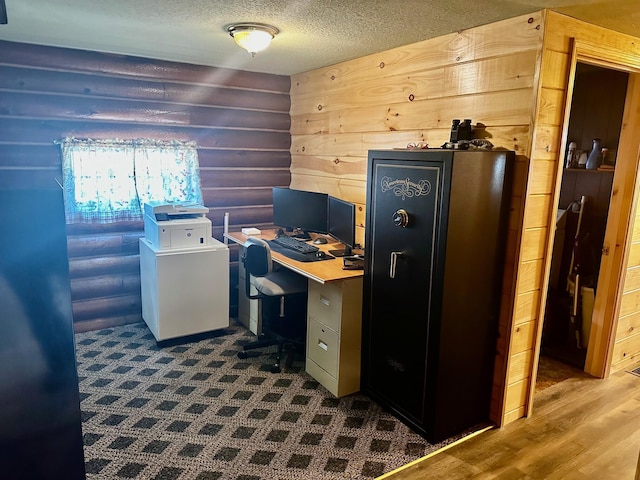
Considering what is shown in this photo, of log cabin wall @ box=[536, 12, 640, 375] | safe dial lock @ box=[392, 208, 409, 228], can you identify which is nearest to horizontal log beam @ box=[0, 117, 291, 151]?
safe dial lock @ box=[392, 208, 409, 228]

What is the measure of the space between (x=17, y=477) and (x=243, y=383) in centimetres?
207

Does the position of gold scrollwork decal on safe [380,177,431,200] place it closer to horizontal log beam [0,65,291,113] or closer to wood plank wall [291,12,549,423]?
wood plank wall [291,12,549,423]

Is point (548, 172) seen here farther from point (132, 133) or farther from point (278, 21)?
point (132, 133)

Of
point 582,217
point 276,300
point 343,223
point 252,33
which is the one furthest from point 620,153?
point 276,300

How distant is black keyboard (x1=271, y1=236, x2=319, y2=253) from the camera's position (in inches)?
133

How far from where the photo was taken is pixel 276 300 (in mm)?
3557

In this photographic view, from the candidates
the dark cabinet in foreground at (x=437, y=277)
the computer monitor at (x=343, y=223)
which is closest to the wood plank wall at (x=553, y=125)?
the dark cabinet in foreground at (x=437, y=277)

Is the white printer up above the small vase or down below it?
below

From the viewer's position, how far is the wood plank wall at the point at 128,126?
11.0ft

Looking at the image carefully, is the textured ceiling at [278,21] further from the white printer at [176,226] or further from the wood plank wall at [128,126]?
the white printer at [176,226]

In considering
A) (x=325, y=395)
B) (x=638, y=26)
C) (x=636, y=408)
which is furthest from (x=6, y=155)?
(x=636, y=408)

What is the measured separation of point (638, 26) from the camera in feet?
7.80

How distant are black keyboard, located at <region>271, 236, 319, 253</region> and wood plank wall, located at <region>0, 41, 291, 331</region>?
75cm

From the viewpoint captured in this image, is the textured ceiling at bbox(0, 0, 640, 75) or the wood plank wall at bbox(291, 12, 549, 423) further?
the wood plank wall at bbox(291, 12, 549, 423)
